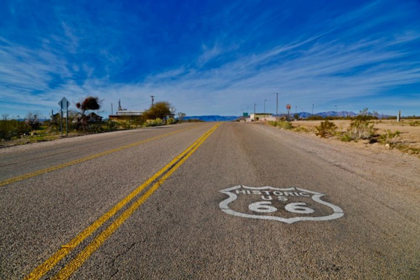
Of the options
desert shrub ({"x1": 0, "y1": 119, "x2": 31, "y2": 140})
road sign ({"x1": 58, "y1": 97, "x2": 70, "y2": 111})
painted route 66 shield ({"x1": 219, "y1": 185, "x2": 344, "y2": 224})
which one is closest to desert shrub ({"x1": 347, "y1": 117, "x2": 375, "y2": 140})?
painted route 66 shield ({"x1": 219, "y1": 185, "x2": 344, "y2": 224})

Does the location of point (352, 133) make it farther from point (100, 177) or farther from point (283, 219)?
point (100, 177)

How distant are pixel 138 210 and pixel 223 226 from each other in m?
1.32

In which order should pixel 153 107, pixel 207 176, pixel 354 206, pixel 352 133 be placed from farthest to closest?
pixel 153 107 < pixel 352 133 < pixel 207 176 < pixel 354 206

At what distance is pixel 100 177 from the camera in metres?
4.98

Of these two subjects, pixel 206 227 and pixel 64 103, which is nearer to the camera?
pixel 206 227

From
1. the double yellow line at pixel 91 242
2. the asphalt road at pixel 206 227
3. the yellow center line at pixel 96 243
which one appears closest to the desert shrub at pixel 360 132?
the asphalt road at pixel 206 227

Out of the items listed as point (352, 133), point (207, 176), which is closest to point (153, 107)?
point (352, 133)

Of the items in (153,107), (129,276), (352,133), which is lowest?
(129,276)

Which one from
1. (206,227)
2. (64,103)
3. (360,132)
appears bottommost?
(206,227)

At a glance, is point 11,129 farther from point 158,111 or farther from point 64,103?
point 158,111

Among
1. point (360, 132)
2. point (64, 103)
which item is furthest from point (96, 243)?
point (64, 103)

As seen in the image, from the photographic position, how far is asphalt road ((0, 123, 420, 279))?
2.00 meters

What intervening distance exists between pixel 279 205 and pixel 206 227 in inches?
53.0

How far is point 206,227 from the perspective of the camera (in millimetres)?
2715
